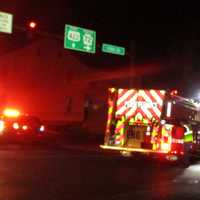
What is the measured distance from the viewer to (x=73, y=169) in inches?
627

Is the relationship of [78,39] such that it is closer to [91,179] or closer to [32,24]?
[32,24]

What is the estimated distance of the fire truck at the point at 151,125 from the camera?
Result: 18172 millimetres

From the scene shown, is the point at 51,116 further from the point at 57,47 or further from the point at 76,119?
the point at 57,47

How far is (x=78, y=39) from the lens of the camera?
102 feet

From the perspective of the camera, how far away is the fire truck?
18.2 metres

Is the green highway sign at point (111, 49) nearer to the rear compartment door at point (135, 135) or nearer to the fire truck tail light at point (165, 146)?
the rear compartment door at point (135, 135)

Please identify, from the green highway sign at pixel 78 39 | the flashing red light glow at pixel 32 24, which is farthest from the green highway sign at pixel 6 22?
the green highway sign at pixel 78 39

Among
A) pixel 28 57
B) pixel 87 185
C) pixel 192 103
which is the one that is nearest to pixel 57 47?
pixel 28 57

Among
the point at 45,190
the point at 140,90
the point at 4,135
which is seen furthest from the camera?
the point at 4,135

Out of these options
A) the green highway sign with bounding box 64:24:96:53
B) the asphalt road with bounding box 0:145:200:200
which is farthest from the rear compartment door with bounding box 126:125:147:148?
the green highway sign with bounding box 64:24:96:53

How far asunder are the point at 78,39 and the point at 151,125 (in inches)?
534

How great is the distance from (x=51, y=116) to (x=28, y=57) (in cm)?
607

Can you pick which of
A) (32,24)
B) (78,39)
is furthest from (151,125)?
(78,39)

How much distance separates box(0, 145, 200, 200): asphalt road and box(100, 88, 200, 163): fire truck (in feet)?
1.81
